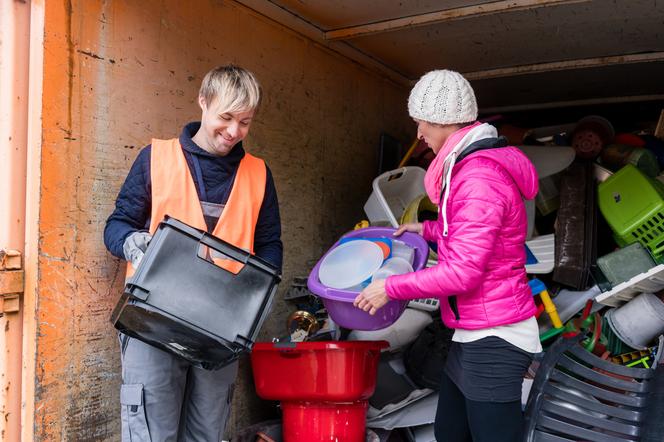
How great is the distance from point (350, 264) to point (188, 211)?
67 cm

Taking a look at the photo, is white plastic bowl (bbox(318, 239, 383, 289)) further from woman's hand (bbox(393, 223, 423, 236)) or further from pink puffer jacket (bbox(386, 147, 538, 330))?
pink puffer jacket (bbox(386, 147, 538, 330))

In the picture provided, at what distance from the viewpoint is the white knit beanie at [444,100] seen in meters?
1.93

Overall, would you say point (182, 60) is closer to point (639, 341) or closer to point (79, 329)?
point (79, 329)

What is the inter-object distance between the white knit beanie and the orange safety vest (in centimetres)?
63

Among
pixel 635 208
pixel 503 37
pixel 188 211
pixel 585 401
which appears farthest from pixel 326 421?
pixel 503 37

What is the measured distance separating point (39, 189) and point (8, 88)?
1.15ft

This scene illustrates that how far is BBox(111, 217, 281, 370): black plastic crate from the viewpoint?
1737mm

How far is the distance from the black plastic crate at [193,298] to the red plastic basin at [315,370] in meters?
0.75

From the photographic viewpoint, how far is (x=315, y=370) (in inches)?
102


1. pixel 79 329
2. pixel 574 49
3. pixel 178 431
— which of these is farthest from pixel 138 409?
pixel 574 49

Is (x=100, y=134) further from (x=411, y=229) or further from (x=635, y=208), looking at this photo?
(x=635, y=208)

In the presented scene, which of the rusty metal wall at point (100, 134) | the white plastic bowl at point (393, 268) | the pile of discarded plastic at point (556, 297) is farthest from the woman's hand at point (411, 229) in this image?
the rusty metal wall at point (100, 134)

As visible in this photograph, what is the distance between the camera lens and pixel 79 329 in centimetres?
217

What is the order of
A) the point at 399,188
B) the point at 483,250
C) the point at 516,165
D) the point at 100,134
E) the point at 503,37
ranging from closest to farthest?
the point at 483,250
the point at 516,165
the point at 100,134
the point at 503,37
the point at 399,188
